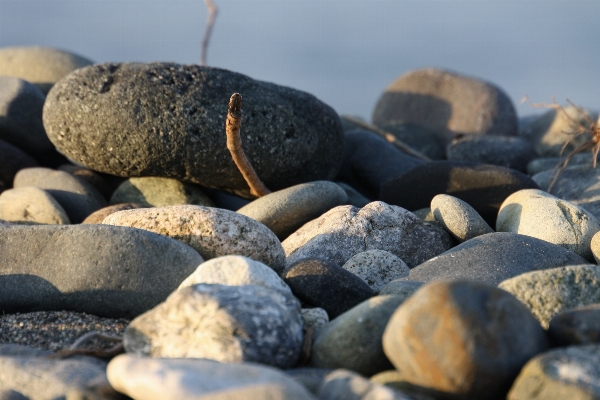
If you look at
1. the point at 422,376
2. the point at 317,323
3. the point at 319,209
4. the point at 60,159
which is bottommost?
the point at 60,159

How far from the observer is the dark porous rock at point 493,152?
970cm

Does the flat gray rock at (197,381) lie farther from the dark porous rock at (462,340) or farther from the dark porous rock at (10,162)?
the dark porous rock at (10,162)

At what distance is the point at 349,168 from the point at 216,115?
2.46 meters

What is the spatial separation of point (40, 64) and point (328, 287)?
300 inches

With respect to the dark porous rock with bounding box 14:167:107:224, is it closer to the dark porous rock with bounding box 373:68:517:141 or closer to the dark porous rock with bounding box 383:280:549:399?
the dark porous rock with bounding box 383:280:549:399

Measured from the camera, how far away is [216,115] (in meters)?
6.70

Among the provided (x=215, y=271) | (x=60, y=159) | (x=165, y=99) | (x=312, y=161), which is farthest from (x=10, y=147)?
(x=215, y=271)

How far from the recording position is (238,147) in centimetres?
607

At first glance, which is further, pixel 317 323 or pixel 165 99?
pixel 165 99

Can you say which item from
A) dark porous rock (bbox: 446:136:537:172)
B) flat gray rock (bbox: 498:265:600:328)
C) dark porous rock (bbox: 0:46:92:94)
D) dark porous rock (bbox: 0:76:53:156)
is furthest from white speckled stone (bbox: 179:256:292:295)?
dark porous rock (bbox: 0:46:92:94)

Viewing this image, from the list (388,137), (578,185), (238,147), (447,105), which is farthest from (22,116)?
(447,105)

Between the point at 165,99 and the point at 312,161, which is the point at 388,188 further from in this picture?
the point at 165,99

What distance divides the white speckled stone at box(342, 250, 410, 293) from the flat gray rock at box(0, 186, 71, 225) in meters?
3.17

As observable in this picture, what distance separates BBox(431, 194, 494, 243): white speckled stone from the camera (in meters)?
5.67
